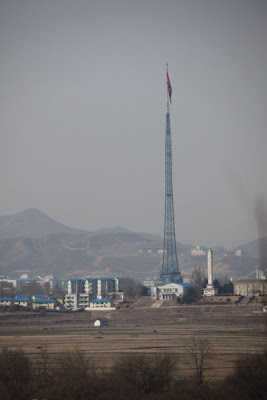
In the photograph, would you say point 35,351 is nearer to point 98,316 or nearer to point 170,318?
point 170,318

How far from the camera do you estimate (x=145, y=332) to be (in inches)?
2451

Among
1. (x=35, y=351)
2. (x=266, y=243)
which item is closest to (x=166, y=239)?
(x=35, y=351)

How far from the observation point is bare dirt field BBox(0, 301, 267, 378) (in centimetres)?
4534

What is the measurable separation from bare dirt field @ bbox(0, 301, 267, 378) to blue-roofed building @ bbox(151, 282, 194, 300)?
3.32 meters

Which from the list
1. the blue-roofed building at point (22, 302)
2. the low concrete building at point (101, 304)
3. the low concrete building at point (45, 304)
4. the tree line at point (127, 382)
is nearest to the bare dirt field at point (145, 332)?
the low concrete building at point (101, 304)

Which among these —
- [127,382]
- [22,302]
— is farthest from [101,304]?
[127,382]

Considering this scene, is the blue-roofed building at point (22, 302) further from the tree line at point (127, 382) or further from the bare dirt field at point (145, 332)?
the tree line at point (127, 382)

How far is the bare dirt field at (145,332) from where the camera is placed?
45.3 m

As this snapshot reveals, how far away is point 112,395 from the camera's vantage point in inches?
1129

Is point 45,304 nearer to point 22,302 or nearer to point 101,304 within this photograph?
point 22,302

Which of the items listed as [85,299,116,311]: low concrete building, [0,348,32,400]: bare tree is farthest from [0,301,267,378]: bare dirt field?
[0,348,32,400]: bare tree

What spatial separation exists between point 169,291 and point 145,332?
29.2 m

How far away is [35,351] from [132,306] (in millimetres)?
40784

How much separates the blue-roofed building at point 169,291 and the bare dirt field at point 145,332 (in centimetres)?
332
